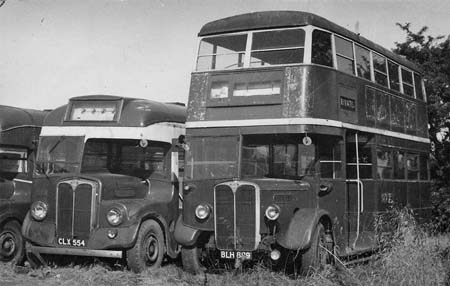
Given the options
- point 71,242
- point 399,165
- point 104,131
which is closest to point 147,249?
point 71,242

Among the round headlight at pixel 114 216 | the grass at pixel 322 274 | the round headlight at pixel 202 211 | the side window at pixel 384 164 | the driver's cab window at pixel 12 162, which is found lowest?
the grass at pixel 322 274

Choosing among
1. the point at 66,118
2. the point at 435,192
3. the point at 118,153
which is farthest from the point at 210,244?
the point at 435,192

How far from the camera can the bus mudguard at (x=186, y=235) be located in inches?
352

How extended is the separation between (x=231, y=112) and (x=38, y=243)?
3676 mm

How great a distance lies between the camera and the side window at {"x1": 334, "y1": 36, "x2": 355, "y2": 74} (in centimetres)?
978

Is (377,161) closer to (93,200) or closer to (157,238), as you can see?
(157,238)

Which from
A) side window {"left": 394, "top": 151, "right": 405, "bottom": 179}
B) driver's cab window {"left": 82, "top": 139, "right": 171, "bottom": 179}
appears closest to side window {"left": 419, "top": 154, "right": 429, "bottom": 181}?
side window {"left": 394, "top": 151, "right": 405, "bottom": 179}

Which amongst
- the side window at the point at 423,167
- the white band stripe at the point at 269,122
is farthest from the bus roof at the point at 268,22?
the side window at the point at 423,167

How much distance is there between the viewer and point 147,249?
385 inches

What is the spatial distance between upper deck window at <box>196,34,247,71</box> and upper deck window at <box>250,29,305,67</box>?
8.8 inches

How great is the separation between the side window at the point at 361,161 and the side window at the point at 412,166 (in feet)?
6.63

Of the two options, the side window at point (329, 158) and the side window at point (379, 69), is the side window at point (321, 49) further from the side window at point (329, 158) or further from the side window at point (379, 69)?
the side window at point (379, 69)

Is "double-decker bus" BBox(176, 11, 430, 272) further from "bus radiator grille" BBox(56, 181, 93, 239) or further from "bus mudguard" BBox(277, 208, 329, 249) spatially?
"bus radiator grille" BBox(56, 181, 93, 239)

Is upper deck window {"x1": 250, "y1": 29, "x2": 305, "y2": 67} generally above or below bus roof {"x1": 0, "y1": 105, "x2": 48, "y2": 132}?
above
